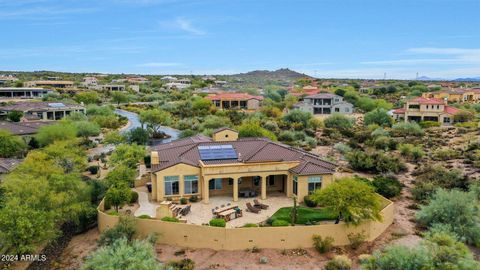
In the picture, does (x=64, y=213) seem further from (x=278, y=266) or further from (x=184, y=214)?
(x=278, y=266)

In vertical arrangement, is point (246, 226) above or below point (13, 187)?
below

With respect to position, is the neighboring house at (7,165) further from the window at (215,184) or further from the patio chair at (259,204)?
the patio chair at (259,204)

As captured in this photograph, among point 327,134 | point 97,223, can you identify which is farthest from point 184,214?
point 327,134

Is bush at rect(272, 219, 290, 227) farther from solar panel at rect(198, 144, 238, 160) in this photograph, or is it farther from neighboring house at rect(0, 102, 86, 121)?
neighboring house at rect(0, 102, 86, 121)

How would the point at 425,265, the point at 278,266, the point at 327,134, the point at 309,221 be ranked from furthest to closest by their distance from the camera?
the point at 327,134
the point at 309,221
the point at 278,266
the point at 425,265

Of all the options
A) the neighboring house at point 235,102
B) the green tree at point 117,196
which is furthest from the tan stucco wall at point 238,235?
the neighboring house at point 235,102

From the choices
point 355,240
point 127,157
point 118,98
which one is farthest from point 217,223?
point 118,98
